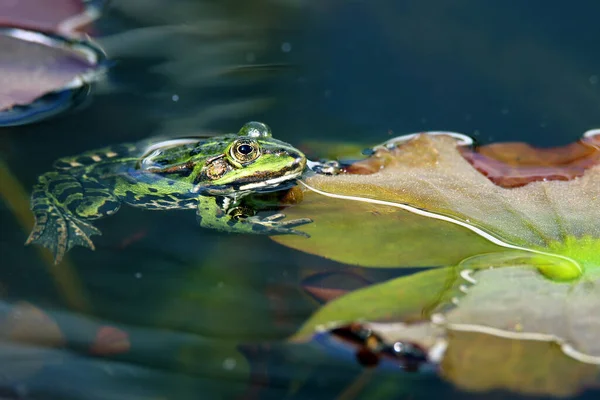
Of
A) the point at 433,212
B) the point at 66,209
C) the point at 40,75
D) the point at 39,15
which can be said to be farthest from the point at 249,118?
the point at 39,15

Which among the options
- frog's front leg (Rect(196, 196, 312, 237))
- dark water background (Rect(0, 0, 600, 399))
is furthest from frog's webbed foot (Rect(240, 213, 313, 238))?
dark water background (Rect(0, 0, 600, 399))

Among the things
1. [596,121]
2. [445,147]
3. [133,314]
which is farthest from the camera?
[596,121]

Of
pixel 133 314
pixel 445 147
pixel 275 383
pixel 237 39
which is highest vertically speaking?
pixel 237 39

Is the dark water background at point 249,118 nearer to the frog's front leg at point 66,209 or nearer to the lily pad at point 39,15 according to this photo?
the frog's front leg at point 66,209

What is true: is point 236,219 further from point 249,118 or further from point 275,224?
point 249,118

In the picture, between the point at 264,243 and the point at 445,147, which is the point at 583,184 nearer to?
the point at 445,147

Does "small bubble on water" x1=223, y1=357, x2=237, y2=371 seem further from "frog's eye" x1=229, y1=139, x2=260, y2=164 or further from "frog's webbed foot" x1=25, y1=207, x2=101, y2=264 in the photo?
"frog's eye" x1=229, y1=139, x2=260, y2=164

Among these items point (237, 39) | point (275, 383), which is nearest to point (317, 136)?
point (237, 39)

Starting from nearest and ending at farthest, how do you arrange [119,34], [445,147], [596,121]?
[445,147]
[596,121]
[119,34]

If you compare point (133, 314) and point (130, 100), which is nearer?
point (133, 314)
